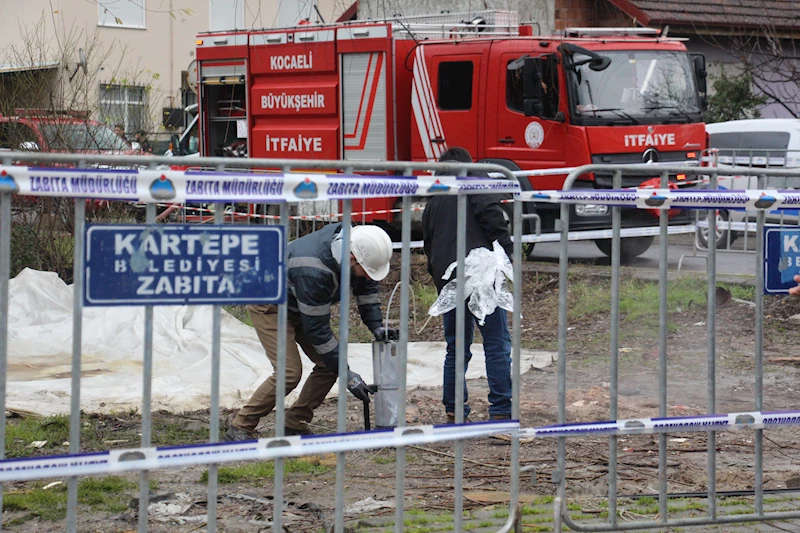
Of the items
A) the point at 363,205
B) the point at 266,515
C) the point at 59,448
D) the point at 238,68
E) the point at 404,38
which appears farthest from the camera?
the point at 238,68

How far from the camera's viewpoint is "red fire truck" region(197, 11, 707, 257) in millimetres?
12375

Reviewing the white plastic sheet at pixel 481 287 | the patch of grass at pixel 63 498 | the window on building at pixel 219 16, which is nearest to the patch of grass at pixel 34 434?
the patch of grass at pixel 63 498

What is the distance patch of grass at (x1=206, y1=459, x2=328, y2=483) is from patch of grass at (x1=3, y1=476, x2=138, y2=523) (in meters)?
0.42

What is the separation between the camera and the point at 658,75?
41.7 feet

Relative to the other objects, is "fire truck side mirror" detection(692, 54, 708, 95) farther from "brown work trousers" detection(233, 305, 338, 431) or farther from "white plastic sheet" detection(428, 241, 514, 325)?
"brown work trousers" detection(233, 305, 338, 431)

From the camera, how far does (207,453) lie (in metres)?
3.60

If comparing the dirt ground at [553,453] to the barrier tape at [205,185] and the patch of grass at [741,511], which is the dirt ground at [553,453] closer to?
the patch of grass at [741,511]

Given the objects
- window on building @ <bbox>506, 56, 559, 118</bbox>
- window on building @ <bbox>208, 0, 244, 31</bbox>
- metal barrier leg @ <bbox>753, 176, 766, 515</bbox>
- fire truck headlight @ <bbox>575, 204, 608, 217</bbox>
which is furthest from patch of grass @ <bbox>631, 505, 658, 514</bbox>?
window on building @ <bbox>208, 0, 244, 31</bbox>

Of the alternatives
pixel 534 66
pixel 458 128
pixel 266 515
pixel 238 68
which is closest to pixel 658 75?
pixel 534 66

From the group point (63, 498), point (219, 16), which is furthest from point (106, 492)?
point (219, 16)

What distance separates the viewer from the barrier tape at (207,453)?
11.2ft

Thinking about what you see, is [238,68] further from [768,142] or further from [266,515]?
[266,515]

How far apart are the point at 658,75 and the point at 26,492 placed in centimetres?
980

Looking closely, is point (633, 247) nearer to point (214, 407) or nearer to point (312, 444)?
point (312, 444)
